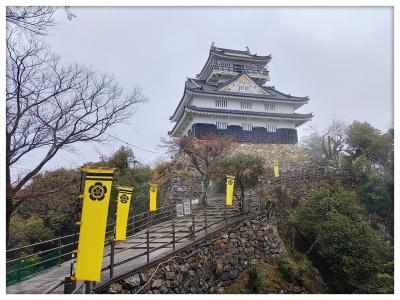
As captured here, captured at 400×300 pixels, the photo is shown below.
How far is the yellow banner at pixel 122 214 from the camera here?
8414 millimetres

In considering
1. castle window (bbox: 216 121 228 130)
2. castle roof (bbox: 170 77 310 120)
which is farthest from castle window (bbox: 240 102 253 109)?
castle window (bbox: 216 121 228 130)

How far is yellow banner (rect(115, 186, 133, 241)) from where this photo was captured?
8.41 m

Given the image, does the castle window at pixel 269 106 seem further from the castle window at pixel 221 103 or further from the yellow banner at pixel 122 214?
the yellow banner at pixel 122 214

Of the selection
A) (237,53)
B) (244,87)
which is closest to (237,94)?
(244,87)

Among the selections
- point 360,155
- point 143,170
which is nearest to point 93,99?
point 143,170

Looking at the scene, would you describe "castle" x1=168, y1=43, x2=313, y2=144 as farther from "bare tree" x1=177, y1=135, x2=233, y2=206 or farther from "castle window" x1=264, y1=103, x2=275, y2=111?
"bare tree" x1=177, y1=135, x2=233, y2=206

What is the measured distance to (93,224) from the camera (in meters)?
4.88

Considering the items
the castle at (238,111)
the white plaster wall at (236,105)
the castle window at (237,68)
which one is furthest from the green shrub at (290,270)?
the castle window at (237,68)

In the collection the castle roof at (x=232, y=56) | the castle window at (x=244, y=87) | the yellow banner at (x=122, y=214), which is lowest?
the yellow banner at (x=122, y=214)

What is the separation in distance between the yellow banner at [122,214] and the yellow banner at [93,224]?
11.9 feet

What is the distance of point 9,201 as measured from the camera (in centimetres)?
604

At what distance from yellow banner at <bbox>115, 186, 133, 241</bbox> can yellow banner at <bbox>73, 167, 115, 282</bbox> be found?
3.63 metres

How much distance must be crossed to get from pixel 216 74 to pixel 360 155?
515 inches

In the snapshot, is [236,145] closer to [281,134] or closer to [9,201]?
[281,134]
